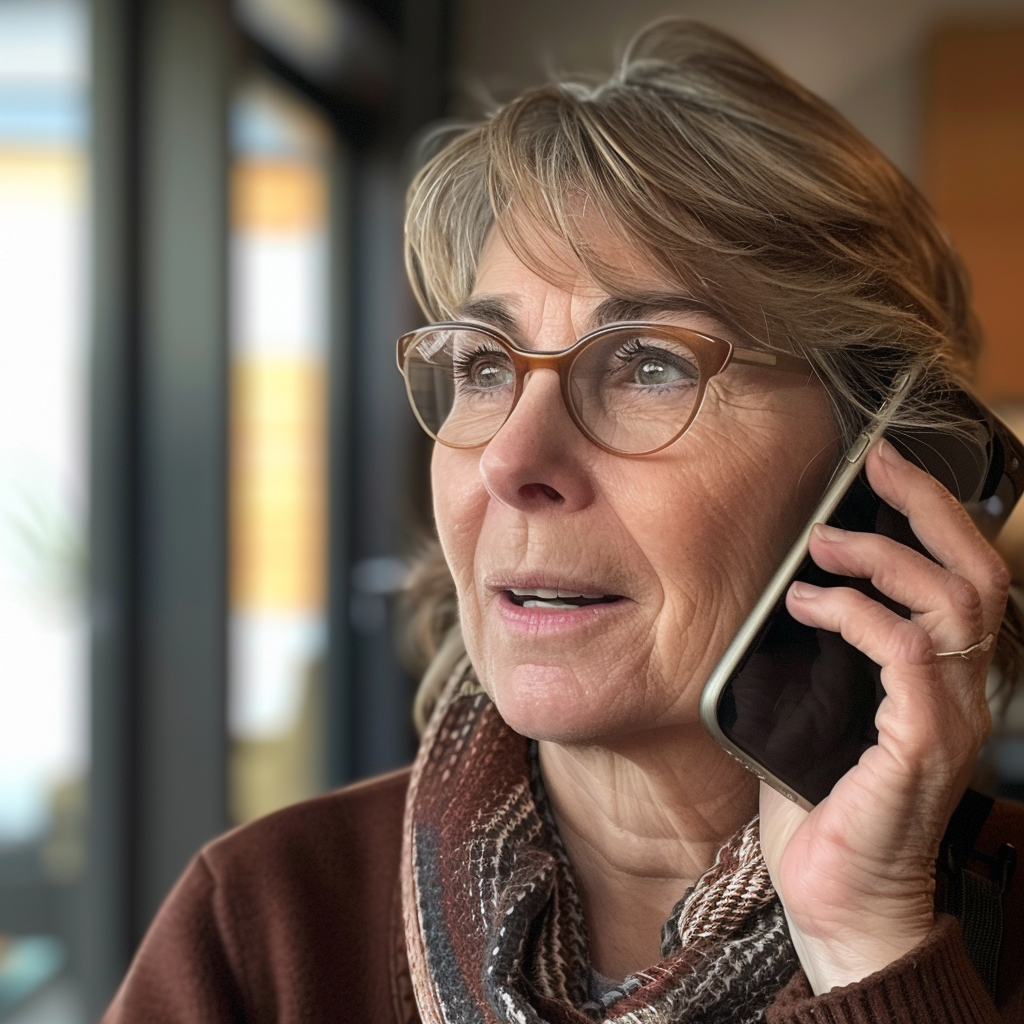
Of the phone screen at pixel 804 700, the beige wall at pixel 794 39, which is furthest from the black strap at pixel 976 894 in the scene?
the beige wall at pixel 794 39

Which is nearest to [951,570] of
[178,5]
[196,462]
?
[196,462]

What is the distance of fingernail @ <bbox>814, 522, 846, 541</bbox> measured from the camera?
1014 mm

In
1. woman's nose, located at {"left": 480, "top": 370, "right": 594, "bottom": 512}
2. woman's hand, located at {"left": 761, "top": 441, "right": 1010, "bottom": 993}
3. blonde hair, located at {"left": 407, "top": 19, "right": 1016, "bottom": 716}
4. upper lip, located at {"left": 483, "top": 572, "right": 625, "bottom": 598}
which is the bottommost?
woman's hand, located at {"left": 761, "top": 441, "right": 1010, "bottom": 993}

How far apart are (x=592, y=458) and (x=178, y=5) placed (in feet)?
5.89

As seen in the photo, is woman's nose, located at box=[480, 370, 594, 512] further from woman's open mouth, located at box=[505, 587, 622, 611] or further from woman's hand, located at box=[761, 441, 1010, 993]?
woman's hand, located at box=[761, 441, 1010, 993]

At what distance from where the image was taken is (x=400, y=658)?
4.29m

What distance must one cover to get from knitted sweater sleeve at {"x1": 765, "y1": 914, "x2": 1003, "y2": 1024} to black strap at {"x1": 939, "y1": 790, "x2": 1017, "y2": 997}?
0.31ft

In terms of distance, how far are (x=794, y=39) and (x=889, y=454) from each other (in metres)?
4.38

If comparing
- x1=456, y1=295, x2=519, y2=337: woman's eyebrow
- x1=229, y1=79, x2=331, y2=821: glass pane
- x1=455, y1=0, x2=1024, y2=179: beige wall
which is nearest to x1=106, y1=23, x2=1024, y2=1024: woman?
x1=456, y1=295, x2=519, y2=337: woman's eyebrow

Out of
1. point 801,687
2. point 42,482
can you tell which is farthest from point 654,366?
point 42,482

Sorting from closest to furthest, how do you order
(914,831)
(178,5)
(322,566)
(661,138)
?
(914,831) → (661,138) → (178,5) → (322,566)

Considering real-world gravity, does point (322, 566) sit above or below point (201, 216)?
below

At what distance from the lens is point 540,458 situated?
1.02 meters

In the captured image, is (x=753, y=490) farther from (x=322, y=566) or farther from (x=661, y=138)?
(x=322, y=566)
